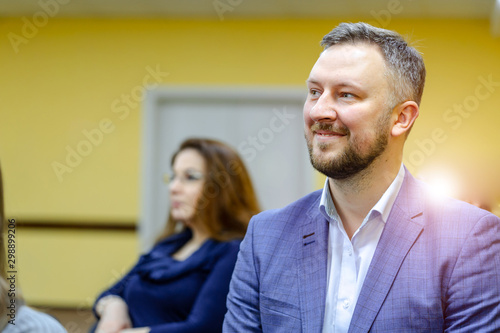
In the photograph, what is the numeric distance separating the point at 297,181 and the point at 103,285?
1685 millimetres

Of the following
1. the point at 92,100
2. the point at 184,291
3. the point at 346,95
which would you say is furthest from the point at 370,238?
the point at 92,100

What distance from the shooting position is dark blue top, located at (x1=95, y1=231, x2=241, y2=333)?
5.71 feet

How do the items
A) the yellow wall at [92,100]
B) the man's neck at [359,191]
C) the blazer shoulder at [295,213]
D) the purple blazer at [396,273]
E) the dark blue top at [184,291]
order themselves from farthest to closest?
the yellow wall at [92,100]
the dark blue top at [184,291]
the blazer shoulder at [295,213]
the man's neck at [359,191]
the purple blazer at [396,273]

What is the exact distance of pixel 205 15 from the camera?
13.3 feet

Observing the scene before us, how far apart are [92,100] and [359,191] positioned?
337 cm

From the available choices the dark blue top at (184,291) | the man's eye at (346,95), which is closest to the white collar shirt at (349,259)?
the man's eye at (346,95)

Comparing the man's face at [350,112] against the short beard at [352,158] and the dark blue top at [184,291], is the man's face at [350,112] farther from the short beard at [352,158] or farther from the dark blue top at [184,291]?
the dark blue top at [184,291]

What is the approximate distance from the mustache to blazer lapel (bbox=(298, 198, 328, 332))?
0.24 meters

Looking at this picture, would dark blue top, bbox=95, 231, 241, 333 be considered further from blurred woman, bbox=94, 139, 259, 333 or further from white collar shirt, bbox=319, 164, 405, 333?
white collar shirt, bbox=319, 164, 405, 333

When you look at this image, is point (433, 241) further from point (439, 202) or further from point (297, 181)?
point (297, 181)

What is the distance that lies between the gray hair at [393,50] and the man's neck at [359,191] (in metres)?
0.15

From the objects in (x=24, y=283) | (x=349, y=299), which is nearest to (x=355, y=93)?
(x=349, y=299)

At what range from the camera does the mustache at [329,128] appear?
3.62ft

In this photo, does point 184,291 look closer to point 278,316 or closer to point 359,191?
point 278,316
